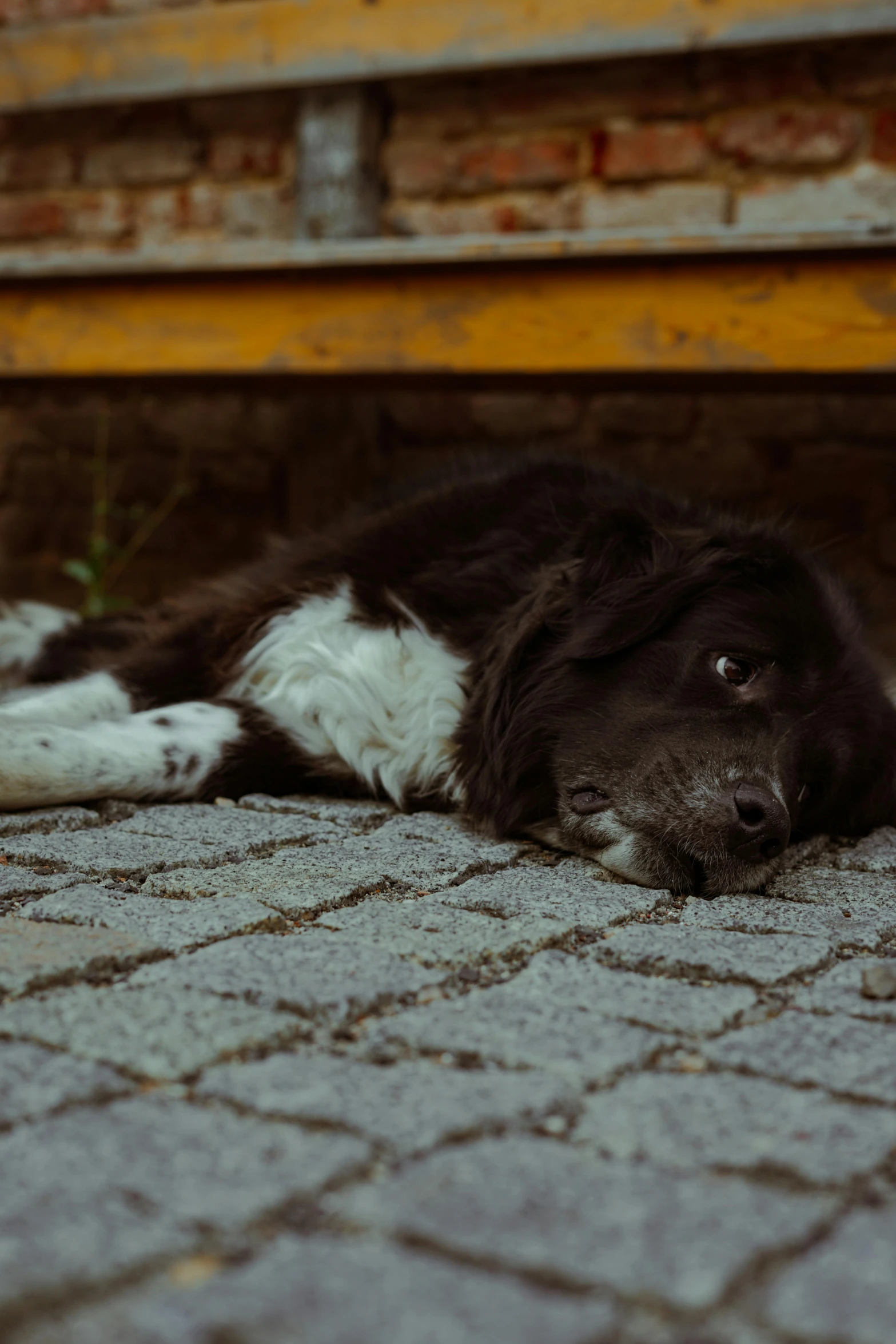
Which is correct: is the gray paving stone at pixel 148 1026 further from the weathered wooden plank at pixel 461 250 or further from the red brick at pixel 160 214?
the red brick at pixel 160 214

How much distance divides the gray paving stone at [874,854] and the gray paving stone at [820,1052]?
114 cm

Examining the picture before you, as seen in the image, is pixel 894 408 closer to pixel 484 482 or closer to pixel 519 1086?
pixel 484 482

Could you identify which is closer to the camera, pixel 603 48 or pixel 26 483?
pixel 603 48

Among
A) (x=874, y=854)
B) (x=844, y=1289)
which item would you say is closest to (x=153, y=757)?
(x=874, y=854)

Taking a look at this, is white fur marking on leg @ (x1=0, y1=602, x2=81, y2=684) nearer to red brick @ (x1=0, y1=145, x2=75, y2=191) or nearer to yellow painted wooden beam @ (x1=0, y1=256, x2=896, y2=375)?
yellow painted wooden beam @ (x1=0, y1=256, x2=896, y2=375)

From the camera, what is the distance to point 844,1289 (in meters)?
0.98

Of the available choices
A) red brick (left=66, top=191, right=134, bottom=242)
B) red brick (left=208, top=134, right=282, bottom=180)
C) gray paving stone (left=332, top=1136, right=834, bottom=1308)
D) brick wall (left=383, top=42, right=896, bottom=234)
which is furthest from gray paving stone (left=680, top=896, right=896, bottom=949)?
red brick (left=66, top=191, right=134, bottom=242)

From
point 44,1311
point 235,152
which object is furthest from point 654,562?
point 235,152

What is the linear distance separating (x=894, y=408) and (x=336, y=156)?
7.53 ft

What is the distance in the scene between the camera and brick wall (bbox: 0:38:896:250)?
15.2 feet

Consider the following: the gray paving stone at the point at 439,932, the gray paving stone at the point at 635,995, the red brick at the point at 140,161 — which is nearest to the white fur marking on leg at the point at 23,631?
the red brick at the point at 140,161

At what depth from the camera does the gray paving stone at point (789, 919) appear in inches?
81.0

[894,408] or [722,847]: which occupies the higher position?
[894,408]

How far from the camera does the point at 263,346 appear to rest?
400 centimetres
